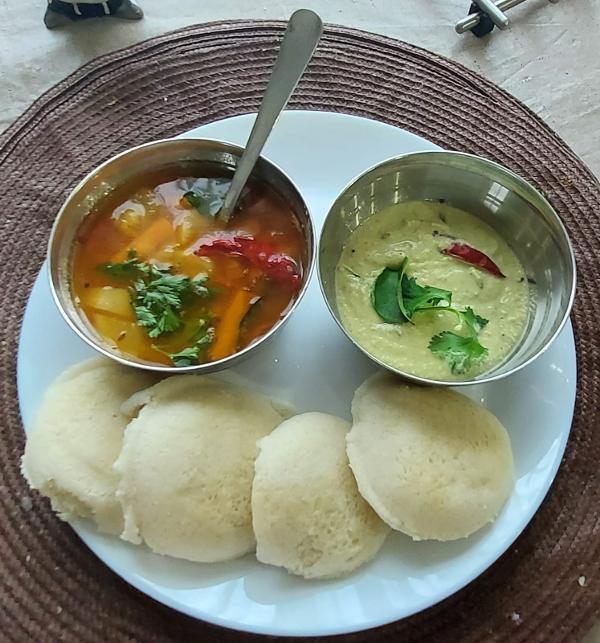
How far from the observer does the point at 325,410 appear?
7.31 feet

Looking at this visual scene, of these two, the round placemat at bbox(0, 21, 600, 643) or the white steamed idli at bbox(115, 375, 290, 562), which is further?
the round placemat at bbox(0, 21, 600, 643)

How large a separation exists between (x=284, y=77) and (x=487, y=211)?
2.42ft

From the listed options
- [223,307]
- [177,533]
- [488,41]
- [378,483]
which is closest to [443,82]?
[488,41]

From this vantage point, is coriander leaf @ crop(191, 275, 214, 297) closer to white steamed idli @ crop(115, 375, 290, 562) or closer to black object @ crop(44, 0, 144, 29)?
white steamed idli @ crop(115, 375, 290, 562)

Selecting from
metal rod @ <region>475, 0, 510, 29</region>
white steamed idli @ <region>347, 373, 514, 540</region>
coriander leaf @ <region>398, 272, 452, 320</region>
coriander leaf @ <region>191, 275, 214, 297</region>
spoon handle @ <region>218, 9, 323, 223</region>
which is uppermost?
metal rod @ <region>475, 0, 510, 29</region>

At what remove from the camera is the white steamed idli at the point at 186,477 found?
194 cm

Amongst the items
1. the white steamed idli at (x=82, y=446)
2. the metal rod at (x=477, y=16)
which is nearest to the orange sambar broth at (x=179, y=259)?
the white steamed idli at (x=82, y=446)

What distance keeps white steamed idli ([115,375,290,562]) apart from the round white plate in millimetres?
102

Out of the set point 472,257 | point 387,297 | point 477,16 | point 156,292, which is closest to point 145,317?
point 156,292

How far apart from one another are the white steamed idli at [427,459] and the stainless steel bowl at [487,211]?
0.61 ft

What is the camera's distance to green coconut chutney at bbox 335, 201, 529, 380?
2.20 metres

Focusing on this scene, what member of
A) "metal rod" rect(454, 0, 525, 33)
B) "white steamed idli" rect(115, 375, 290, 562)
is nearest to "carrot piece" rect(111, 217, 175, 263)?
"white steamed idli" rect(115, 375, 290, 562)

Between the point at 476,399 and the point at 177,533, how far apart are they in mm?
914

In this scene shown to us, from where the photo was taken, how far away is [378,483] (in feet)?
6.39
